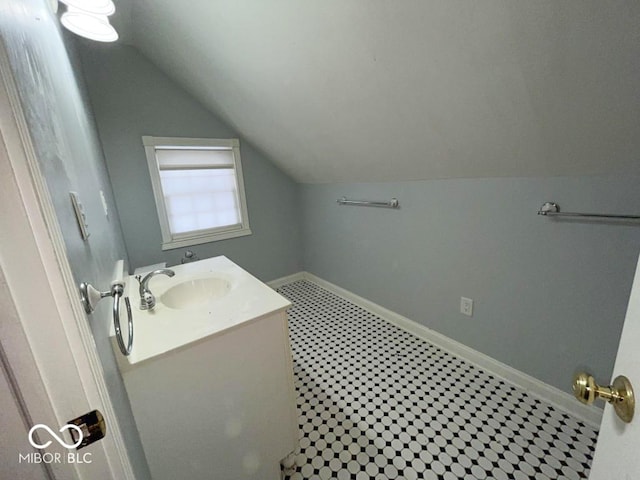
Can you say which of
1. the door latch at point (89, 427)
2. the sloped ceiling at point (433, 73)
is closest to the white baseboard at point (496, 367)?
the sloped ceiling at point (433, 73)

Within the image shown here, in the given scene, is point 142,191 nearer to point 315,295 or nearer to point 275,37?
point 275,37

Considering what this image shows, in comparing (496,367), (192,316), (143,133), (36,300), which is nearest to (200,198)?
(143,133)

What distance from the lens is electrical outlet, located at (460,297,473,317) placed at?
1680mm

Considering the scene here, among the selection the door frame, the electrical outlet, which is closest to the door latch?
the door frame

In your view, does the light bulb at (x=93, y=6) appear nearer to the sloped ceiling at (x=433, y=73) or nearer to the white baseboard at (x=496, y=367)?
the sloped ceiling at (x=433, y=73)

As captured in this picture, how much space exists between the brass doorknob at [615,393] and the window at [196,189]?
2.74 metres

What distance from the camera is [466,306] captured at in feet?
5.59

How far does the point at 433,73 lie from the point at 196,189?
7.53ft

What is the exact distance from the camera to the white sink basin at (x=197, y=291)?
1368 mm

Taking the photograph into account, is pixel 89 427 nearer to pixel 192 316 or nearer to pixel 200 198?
pixel 192 316

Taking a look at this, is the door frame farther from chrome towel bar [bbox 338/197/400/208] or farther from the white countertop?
chrome towel bar [bbox 338/197/400/208]

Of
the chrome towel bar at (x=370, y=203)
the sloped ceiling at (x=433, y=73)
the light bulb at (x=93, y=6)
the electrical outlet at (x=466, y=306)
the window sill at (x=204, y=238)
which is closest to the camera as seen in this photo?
the sloped ceiling at (x=433, y=73)

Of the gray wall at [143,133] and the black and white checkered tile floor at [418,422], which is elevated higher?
the gray wall at [143,133]

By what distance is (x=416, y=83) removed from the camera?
112 centimetres
